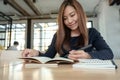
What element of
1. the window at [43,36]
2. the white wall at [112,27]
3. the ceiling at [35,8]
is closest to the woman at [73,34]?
the white wall at [112,27]

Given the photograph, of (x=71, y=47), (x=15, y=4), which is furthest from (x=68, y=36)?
(x=15, y=4)

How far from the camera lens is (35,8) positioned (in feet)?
22.2

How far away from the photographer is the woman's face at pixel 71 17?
1691 millimetres

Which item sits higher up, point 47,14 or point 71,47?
point 47,14

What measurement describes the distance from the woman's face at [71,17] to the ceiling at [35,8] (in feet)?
13.7

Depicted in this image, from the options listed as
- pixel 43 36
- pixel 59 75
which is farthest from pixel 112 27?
pixel 59 75

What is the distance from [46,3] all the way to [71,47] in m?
5.21

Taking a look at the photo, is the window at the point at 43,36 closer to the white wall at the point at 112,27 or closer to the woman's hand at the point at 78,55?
the white wall at the point at 112,27

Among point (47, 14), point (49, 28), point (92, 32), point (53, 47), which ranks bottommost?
point (53, 47)

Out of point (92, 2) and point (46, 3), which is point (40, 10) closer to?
point (46, 3)

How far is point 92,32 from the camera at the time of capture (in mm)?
1726

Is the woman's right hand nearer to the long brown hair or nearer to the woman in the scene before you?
the woman

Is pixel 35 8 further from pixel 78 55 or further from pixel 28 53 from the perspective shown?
pixel 78 55

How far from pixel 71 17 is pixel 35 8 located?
5227 millimetres
